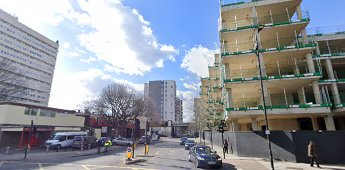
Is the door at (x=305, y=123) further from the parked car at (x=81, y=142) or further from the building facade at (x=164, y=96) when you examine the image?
the building facade at (x=164, y=96)

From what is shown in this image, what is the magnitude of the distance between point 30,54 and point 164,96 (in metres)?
74.0

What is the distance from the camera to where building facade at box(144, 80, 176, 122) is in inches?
5103

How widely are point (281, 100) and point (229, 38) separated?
10.1 meters

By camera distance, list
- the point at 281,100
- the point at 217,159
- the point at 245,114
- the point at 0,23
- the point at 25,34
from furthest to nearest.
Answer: the point at 25,34
the point at 0,23
the point at 281,100
the point at 245,114
the point at 217,159

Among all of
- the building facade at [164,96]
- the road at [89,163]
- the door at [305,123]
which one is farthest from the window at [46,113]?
the building facade at [164,96]

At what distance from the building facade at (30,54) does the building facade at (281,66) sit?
75.1 meters

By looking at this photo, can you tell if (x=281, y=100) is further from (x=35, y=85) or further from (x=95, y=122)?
(x=35, y=85)

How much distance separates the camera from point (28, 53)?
8431cm

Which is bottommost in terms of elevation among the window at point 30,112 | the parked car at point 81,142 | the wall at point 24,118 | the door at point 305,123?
the parked car at point 81,142

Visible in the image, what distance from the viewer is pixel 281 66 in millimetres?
23938

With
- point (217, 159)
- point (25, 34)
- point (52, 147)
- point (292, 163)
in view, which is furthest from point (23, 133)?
point (25, 34)

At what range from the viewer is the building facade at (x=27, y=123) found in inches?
1101

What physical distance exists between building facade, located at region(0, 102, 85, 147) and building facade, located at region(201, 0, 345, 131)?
25.2m

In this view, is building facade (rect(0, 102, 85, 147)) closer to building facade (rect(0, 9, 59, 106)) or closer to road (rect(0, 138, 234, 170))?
road (rect(0, 138, 234, 170))
